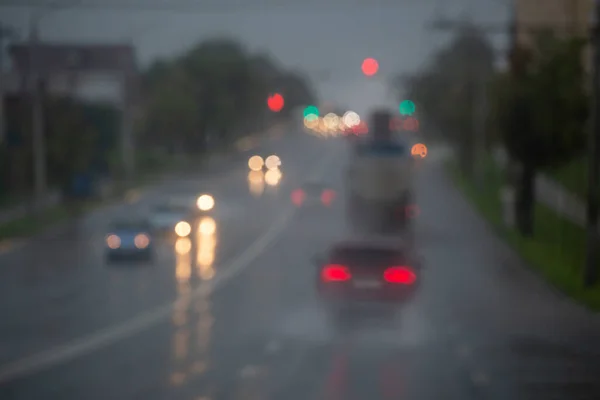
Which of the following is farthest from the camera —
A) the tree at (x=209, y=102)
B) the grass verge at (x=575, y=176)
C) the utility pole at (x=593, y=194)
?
the tree at (x=209, y=102)

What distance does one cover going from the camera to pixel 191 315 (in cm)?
2534

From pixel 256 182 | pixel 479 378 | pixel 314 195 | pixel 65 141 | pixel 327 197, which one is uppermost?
pixel 65 141

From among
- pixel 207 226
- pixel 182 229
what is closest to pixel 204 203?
pixel 207 226

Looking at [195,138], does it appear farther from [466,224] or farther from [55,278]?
[55,278]

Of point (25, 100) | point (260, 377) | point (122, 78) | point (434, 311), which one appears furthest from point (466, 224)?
point (122, 78)

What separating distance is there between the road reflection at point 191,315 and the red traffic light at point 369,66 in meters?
6.72

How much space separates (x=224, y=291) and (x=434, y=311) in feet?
21.3

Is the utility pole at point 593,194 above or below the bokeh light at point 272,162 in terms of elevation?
above

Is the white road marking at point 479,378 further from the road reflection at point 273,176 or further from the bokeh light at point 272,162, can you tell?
the bokeh light at point 272,162

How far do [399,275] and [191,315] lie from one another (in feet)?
15.5

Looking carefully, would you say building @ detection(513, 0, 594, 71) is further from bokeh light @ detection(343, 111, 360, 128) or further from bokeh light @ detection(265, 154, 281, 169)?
bokeh light @ detection(265, 154, 281, 169)

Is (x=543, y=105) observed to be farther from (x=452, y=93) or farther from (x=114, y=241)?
(x=452, y=93)

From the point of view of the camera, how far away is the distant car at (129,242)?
1527 inches

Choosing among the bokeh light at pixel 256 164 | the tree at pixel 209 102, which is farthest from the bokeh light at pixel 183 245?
the bokeh light at pixel 256 164
